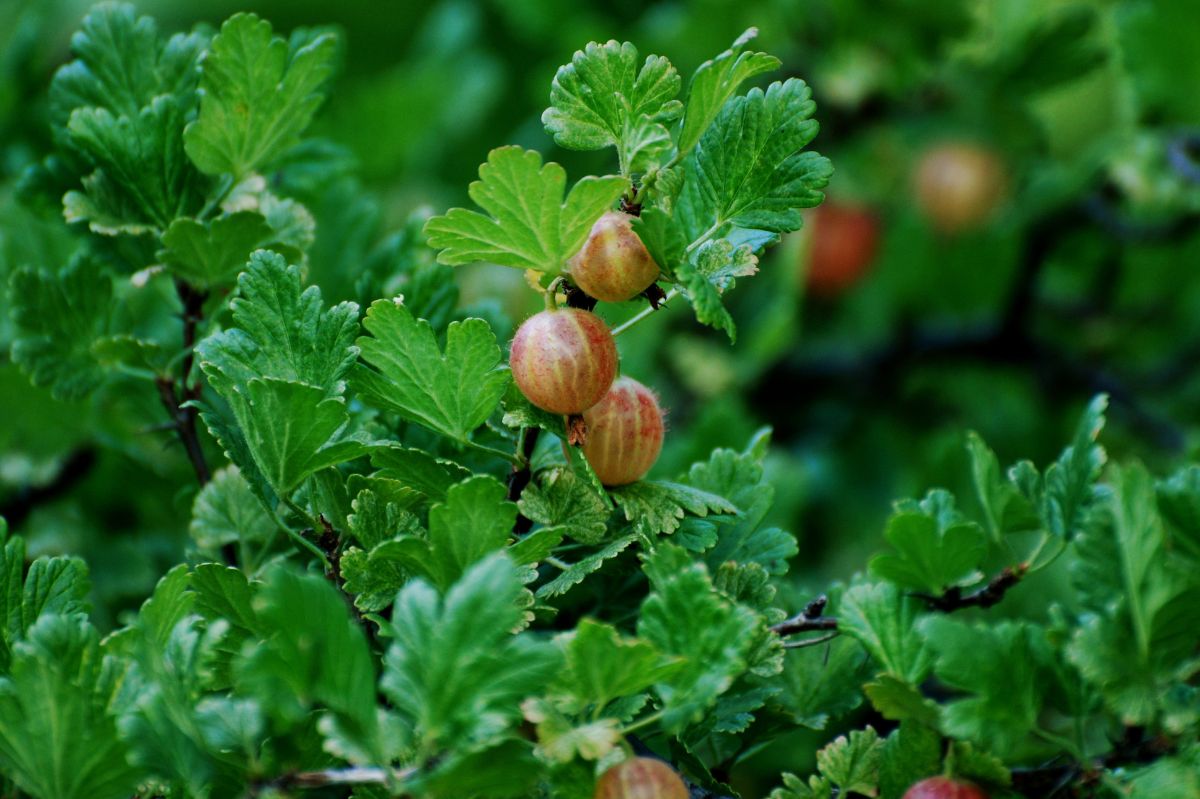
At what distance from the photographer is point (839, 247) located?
138 centimetres

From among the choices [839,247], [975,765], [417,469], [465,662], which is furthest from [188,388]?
[839,247]

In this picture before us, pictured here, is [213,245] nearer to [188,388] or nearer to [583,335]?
[188,388]

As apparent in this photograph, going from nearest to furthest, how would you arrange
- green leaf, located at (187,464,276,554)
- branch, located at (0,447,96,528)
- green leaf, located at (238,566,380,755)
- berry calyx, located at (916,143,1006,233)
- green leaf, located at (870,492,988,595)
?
green leaf, located at (238,566,380,755) < green leaf, located at (870,492,988,595) < green leaf, located at (187,464,276,554) < branch, located at (0,447,96,528) < berry calyx, located at (916,143,1006,233)

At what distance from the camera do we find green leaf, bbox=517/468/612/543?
18.8 inches

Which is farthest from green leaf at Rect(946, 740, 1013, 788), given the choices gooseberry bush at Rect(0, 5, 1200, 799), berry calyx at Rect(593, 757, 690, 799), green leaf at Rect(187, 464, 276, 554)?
green leaf at Rect(187, 464, 276, 554)

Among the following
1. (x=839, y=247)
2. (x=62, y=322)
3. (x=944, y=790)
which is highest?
(x=839, y=247)

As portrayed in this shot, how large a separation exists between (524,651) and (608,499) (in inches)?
4.4

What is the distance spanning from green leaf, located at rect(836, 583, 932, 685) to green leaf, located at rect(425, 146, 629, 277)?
174 millimetres

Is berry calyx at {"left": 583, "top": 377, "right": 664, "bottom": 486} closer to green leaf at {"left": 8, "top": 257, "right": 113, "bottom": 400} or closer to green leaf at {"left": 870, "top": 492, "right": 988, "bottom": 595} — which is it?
green leaf at {"left": 870, "top": 492, "right": 988, "bottom": 595}

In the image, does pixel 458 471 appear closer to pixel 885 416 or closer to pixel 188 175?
pixel 188 175

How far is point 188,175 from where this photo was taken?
1.88 feet

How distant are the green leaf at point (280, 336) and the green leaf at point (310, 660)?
0.12m

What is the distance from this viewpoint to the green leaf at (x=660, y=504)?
0.48 metres

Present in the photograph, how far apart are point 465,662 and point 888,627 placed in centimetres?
18
